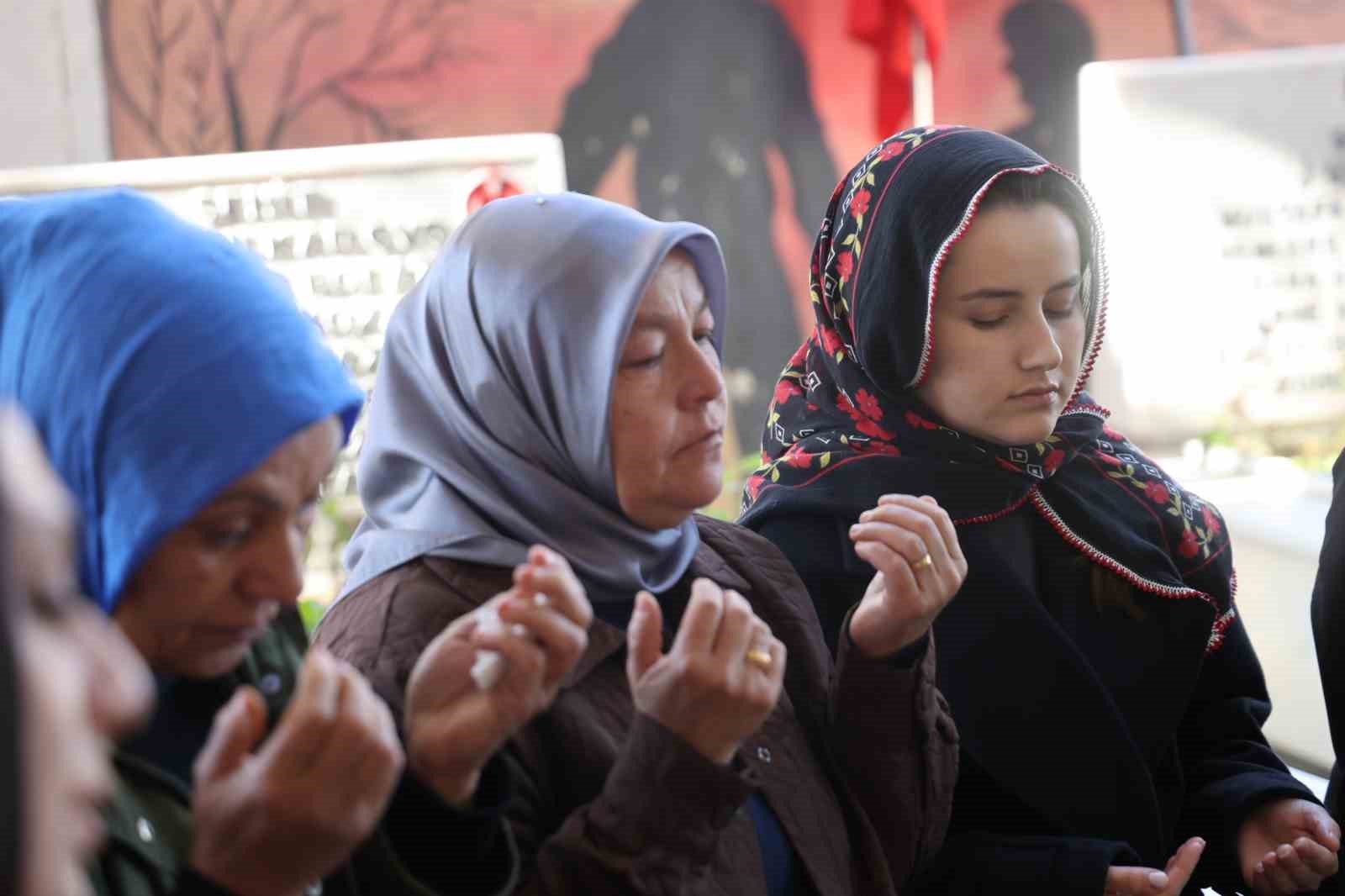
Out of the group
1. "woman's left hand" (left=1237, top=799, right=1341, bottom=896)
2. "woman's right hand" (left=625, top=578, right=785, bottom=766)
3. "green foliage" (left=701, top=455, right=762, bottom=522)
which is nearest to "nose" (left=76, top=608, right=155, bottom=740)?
"woman's right hand" (left=625, top=578, right=785, bottom=766)

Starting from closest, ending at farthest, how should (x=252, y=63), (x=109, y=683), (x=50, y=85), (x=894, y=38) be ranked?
(x=109, y=683) → (x=50, y=85) → (x=252, y=63) → (x=894, y=38)

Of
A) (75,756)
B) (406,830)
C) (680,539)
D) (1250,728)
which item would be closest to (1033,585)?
(1250,728)

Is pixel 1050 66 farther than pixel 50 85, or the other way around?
pixel 1050 66

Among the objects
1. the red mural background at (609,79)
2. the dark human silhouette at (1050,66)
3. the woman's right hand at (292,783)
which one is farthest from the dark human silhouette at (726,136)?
the woman's right hand at (292,783)

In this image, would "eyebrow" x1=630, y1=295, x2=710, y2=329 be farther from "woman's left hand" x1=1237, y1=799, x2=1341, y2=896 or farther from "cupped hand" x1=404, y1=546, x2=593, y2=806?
"woman's left hand" x1=1237, y1=799, x2=1341, y2=896

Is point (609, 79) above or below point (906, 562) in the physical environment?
above

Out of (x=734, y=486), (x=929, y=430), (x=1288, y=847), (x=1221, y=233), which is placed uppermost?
(x=929, y=430)

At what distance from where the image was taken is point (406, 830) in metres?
1.00

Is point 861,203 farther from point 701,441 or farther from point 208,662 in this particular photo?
point 208,662

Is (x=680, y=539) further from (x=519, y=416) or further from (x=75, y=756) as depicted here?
(x=75, y=756)

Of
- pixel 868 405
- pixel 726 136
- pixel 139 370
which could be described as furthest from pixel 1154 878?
pixel 726 136

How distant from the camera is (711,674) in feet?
3.39

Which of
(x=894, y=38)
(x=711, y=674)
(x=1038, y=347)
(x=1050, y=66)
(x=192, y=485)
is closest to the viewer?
(x=192, y=485)

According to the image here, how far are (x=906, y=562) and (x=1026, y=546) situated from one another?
1.82 feet
